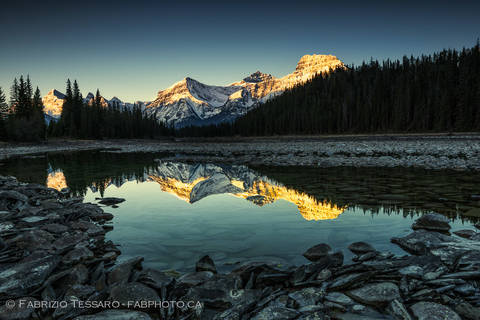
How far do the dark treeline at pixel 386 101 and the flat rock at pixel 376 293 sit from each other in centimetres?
7646

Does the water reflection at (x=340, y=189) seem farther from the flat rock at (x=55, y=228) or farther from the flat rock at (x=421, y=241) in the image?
the flat rock at (x=55, y=228)

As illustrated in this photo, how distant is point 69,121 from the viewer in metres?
93.6

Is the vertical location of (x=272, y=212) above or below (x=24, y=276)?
below

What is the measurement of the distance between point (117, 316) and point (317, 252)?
138 inches

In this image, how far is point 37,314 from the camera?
327 cm

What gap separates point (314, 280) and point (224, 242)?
8.19 feet

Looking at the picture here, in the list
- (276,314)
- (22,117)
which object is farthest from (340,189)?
(22,117)

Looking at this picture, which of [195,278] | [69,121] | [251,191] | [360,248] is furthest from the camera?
[69,121]

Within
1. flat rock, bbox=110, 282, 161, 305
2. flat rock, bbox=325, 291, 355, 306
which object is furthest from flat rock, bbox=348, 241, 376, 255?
flat rock, bbox=110, 282, 161, 305

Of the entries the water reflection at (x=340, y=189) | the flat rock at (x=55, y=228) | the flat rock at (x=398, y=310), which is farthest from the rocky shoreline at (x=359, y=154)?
the flat rock at (x=55, y=228)

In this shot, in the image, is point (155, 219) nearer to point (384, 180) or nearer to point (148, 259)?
point (148, 259)

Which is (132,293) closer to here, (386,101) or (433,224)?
(433,224)

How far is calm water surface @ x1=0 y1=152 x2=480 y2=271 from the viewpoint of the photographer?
223 inches

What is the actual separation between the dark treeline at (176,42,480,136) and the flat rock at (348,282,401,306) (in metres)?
76.5
